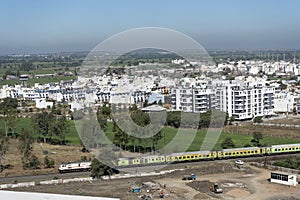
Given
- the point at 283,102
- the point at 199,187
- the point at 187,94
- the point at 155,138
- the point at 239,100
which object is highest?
the point at 187,94

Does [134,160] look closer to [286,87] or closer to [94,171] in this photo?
[94,171]

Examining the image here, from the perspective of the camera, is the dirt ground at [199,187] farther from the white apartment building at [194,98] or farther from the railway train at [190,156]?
the white apartment building at [194,98]

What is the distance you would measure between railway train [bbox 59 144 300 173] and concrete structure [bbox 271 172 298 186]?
170cm

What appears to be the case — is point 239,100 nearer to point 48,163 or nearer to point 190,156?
point 190,156

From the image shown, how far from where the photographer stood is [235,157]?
325 inches

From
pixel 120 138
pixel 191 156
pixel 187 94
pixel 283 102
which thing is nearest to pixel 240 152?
pixel 191 156

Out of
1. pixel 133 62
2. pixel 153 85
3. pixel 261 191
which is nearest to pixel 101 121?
pixel 261 191

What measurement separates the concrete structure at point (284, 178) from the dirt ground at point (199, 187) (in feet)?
0.28

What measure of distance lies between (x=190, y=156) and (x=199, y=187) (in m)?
1.59

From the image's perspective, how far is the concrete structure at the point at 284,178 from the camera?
20.5 feet

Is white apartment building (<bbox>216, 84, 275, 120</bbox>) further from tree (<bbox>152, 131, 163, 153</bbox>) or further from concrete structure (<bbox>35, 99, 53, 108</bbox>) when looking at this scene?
concrete structure (<bbox>35, 99, 53, 108</bbox>)

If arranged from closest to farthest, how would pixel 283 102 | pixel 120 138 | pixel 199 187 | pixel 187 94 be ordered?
pixel 199 187
pixel 120 138
pixel 187 94
pixel 283 102

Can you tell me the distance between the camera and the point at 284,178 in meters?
6.32

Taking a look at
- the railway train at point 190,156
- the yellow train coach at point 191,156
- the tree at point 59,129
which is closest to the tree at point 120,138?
the railway train at point 190,156
